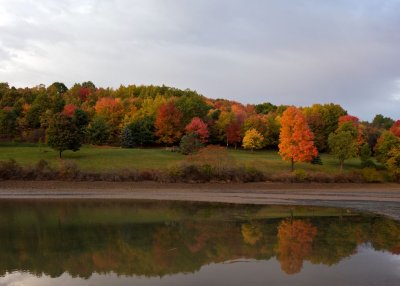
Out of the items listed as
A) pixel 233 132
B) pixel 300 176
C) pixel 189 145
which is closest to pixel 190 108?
pixel 233 132

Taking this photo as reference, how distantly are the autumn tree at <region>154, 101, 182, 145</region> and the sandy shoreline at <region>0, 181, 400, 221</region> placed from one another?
1411 inches

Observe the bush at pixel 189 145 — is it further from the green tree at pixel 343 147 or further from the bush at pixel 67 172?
the bush at pixel 67 172

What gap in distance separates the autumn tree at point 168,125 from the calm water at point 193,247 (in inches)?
2044

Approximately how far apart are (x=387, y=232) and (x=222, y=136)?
65.9 m

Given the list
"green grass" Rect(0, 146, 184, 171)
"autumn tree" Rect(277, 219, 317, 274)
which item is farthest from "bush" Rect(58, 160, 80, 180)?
"autumn tree" Rect(277, 219, 317, 274)

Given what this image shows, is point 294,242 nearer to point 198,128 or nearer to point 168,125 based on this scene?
point 198,128

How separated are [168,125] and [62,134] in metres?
29.5

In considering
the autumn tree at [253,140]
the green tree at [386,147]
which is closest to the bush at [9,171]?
the autumn tree at [253,140]

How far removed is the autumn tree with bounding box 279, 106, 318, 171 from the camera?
5803 centimetres

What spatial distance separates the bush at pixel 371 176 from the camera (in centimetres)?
5553

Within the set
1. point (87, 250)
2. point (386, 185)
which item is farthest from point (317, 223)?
point (386, 185)

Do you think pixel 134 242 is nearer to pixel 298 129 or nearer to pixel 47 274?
pixel 47 274

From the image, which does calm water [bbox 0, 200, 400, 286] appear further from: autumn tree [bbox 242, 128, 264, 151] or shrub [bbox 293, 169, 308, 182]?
autumn tree [bbox 242, 128, 264, 151]

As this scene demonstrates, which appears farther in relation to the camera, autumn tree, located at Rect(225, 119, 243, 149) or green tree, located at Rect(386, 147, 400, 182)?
autumn tree, located at Rect(225, 119, 243, 149)
